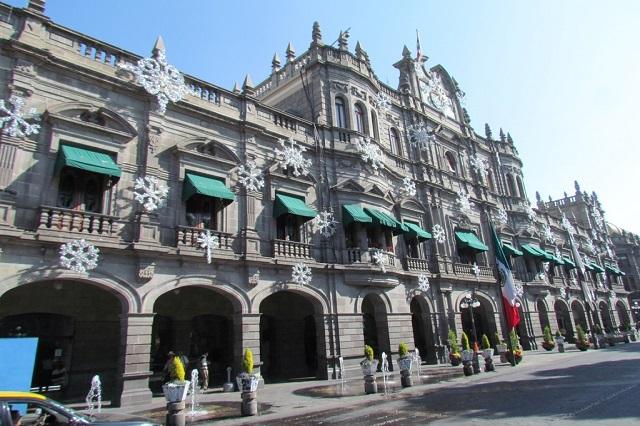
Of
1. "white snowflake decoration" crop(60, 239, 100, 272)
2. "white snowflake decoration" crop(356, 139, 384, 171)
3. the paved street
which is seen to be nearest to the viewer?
the paved street

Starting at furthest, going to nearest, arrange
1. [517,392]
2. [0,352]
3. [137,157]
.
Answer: [137,157] → [517,392] → [0,352]

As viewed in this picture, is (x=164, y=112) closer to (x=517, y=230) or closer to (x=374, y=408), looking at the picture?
(x=374, y=408)

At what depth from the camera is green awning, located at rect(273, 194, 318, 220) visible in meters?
17.4

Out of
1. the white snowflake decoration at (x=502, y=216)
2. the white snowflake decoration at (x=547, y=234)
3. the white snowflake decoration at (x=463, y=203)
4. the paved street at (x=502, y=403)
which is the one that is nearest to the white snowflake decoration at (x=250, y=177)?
the paved street at (x=502, y=403)

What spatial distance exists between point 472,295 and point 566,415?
1743 centimetres

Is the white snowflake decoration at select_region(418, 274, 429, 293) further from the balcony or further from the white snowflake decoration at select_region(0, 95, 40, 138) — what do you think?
the white snowflake decoration at select_region(0, 95, 40, 138)

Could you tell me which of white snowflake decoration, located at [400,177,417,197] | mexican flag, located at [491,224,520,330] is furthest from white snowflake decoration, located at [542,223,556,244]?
mexican flag, located at [491,224,520,330]

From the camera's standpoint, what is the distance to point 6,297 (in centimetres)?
1316

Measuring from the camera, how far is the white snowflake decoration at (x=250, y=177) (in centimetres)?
1725

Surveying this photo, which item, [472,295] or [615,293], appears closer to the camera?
[472,295]

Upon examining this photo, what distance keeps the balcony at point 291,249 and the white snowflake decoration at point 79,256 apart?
6.77 meters

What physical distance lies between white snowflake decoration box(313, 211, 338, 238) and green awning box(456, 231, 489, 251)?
10866 millimetres

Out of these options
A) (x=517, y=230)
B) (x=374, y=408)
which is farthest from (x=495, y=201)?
(x=374, y=408)

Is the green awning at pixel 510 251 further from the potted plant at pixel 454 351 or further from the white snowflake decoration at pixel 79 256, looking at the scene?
the white snowflake decoration at pixel 79 256
